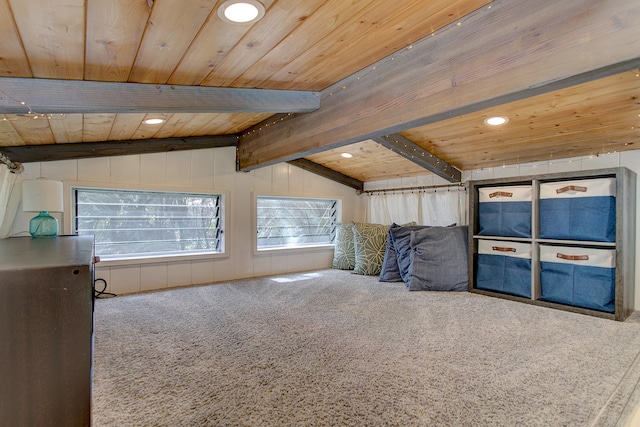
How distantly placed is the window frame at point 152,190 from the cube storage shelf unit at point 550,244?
2.95 m

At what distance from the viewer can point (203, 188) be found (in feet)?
13.3

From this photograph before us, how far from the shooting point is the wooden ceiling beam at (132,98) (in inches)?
65.5

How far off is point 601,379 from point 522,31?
178cm

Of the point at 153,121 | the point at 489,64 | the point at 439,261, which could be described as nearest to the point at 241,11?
the point at 489,64

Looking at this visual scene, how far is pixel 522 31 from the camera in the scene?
4.60ft

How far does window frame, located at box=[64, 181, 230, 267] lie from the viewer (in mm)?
3285

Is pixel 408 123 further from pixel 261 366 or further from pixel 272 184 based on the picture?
pixel 272 184

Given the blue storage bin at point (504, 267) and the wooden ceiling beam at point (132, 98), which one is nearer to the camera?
the wooden ceiling beam at point (132, 98)

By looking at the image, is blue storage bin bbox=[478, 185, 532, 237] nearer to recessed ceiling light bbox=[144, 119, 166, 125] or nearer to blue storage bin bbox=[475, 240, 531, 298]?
blue storage bin bbox=[475, 240, 531, 298]

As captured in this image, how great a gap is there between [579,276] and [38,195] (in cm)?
458

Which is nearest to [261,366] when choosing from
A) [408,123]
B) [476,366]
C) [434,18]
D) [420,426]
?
[420,426]

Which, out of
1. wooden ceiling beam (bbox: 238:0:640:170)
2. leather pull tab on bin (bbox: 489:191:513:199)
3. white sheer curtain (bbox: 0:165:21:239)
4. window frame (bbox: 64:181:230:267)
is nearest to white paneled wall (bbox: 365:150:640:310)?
leather pull tab on bin (bbox: 489:191:513:199)

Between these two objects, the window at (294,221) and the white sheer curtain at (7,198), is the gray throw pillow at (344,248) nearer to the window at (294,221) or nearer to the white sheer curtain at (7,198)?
the window at (294,221)

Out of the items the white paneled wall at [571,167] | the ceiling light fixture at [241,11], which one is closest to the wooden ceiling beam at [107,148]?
the ceiling light fixture at [241,11]
